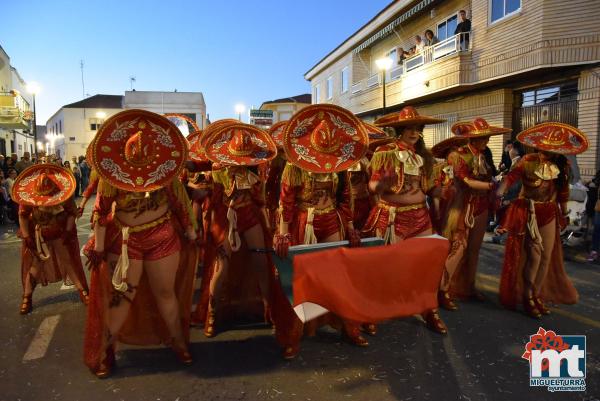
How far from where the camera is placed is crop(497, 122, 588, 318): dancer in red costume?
15.5ft

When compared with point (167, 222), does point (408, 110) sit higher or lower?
higher

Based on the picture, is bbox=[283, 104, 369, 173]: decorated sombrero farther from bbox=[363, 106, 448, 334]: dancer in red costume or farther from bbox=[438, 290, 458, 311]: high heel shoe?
bbox=[438, 290, 458, 311]: high heel shoe

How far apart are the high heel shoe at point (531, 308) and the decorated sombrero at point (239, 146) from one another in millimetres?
3224

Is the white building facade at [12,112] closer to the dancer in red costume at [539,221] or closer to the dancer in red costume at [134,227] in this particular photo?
the dancer in red costume at [134,227]

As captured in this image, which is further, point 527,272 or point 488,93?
point 488,93

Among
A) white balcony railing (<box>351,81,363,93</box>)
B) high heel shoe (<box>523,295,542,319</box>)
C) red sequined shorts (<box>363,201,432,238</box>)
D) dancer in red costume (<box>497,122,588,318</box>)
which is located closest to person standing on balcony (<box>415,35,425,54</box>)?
white balcony railing (<box>351,81,363,93</box>)

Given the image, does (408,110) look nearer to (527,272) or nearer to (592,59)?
(527,272)

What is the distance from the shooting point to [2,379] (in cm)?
360

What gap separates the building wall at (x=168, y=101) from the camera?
43719 mm

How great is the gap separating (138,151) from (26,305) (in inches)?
125

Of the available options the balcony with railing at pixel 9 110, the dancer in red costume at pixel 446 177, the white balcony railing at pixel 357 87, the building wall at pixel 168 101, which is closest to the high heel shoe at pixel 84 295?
the dancer in red costume at pixel 446 177

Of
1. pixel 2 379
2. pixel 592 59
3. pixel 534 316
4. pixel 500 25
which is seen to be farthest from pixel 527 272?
pixel 500 25

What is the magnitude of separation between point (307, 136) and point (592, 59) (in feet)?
32.5
